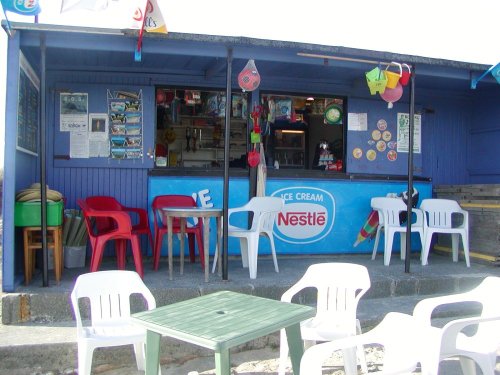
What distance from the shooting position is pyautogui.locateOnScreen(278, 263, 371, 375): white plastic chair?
3.41 m

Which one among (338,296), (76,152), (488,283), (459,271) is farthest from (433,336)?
(76,152)

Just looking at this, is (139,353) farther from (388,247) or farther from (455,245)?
(455,245)

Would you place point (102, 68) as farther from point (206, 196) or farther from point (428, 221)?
point (428, 221)

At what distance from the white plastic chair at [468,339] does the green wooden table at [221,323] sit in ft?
2.22

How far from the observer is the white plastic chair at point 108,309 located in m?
3.11

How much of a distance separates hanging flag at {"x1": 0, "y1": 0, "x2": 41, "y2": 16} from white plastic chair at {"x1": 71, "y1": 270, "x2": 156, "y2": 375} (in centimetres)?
236

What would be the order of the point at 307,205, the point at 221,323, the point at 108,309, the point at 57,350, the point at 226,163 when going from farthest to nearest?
the point at 307,205 < the point at 226,163 < the point at 57,350 < the point at 108,309 < the point at 221,323

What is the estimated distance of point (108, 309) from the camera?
3504 millimetres

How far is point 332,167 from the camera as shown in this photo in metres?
7.25

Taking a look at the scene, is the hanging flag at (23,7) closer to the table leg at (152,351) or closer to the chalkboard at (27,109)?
the chalkboard at (27,109)

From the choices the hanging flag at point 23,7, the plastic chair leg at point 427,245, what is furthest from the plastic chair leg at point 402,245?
the hanging flag at point 23,7

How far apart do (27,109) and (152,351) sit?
3273mm

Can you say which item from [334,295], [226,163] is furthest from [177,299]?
[334,295]

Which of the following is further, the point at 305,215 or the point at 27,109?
the point at 305,215
